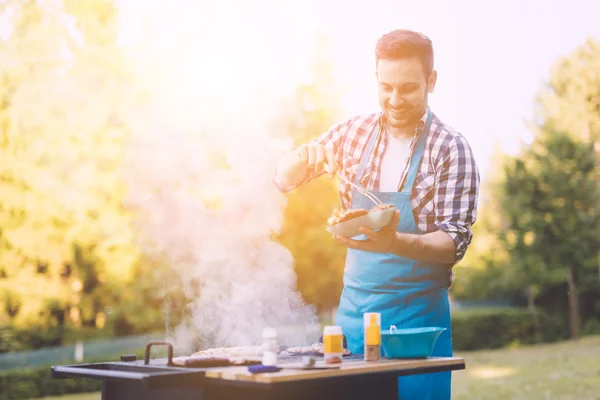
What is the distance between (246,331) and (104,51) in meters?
4.47

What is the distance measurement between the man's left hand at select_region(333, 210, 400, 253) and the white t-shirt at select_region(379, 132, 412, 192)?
341 mm

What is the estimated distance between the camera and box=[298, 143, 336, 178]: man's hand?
3242mm

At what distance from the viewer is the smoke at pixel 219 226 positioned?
3.53m

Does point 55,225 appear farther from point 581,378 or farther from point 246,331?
point 581,378

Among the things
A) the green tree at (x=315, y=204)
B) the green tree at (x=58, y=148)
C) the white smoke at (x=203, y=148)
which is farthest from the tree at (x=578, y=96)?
the green tree at (x=58, y=148)

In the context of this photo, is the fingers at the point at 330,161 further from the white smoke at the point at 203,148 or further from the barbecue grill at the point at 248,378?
the white smoke at the point at 203,148

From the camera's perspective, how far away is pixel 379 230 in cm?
277

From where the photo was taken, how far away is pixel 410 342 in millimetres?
2451

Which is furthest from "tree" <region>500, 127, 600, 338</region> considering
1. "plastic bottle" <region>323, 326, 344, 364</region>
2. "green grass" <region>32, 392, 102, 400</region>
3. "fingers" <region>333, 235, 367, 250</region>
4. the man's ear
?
"plastic bottle" <region>323, 326, 344, 364</region>

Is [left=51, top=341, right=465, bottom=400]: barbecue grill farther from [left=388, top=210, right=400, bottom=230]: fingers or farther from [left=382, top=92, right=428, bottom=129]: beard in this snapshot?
[left=382, top=92, right=428, bottom=129]: beard

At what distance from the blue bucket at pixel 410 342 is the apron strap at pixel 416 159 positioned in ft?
2.94

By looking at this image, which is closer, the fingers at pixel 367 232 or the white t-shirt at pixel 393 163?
the fingers at pixel 367 232

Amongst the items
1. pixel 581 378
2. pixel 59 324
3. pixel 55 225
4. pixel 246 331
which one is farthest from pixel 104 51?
pixel 581 378

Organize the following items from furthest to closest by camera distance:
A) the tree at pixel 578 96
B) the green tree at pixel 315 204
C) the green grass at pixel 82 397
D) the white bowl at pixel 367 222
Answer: the tree at pixel 578 96 < the green grass at pixel 82 397 < the green tree at pixel 315 204 < the white bowl at pixel 367 222
